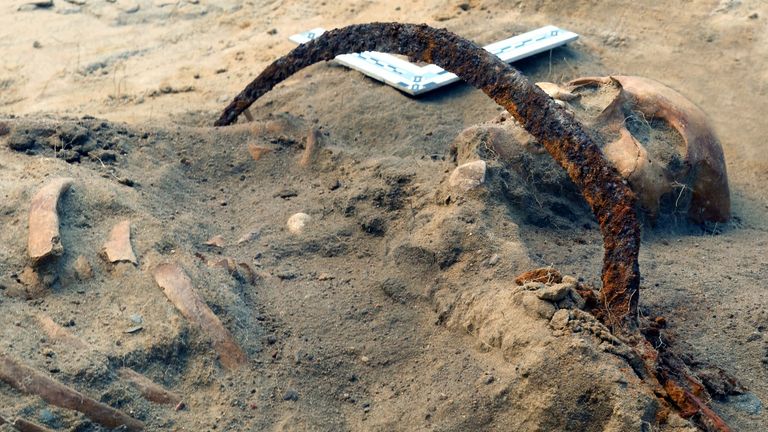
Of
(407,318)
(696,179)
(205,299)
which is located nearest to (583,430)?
(407,318)

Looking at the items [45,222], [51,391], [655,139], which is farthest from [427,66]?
[51,391]

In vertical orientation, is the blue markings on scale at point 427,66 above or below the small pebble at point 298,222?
above

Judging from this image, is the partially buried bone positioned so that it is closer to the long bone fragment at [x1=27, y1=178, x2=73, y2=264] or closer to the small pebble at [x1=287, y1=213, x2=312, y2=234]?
the small pebble at [x1=287, y1=213, x2=312, y2=234]

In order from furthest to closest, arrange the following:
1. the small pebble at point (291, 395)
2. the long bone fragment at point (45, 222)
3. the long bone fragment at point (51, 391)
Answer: the long bone fragment at point (45, 222) < the small pebble at point (291, 395) < the long bone fragment at point (51, 391)

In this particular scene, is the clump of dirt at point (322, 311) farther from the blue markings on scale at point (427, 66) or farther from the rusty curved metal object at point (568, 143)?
the blue markings on scale at point (427, 66)

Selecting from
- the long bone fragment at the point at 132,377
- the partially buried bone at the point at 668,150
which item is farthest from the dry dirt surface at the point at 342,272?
the partially buried bone at the point at 668,150

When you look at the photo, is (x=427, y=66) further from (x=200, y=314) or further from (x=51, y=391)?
(x=51, y=391)

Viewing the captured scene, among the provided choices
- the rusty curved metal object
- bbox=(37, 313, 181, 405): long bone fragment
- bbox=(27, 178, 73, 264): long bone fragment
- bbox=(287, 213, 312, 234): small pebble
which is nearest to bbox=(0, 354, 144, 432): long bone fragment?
bbox=(37, 313, 181, 405): long bone fragment

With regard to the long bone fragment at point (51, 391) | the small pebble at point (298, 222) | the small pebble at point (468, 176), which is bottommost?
the small pebble at point (298, 222)
